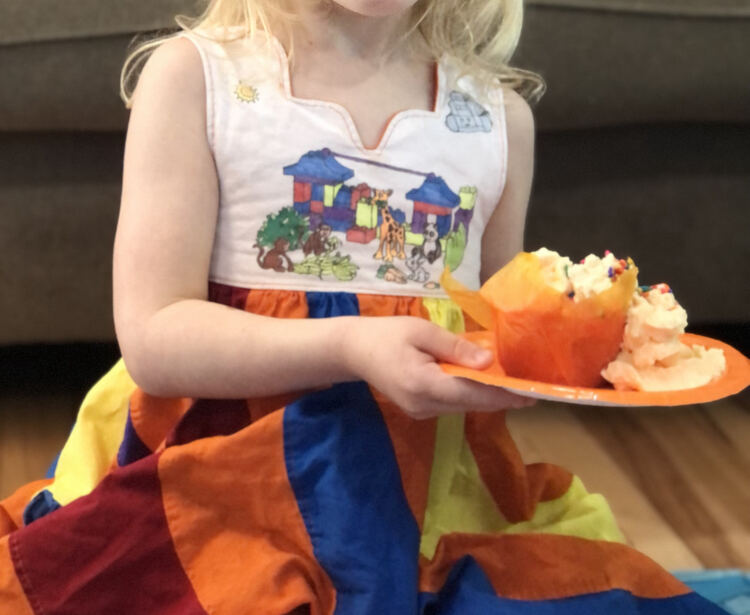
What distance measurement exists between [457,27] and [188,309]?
0.39 metres

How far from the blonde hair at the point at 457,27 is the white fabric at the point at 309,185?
0.04 metres

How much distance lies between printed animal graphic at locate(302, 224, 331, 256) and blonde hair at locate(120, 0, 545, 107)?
0.17 meters

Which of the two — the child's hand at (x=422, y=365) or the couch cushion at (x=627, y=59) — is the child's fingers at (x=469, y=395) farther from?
the couch cushion at (x=627, y=59)

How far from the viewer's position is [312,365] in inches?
23.1

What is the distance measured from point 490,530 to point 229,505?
0.22m

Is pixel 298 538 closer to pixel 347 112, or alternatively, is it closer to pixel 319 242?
pixel 319 242

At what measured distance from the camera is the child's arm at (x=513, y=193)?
2.58ft

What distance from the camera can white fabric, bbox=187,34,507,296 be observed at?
673mm

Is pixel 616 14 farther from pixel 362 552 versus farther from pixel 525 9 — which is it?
pixel 362 552

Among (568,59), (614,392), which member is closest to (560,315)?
(614,392)

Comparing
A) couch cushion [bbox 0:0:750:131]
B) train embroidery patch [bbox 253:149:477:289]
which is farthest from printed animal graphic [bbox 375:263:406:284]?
couch cushion [bbox 0:0:750:131]

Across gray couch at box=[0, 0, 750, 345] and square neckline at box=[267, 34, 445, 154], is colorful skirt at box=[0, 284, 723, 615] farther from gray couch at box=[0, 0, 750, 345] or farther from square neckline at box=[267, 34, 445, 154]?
gray couch at box=[0, 0, 750, 345]

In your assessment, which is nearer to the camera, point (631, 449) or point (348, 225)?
point (348, 225)

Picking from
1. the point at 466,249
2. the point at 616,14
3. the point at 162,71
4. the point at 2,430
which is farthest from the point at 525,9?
the point at 2,430
